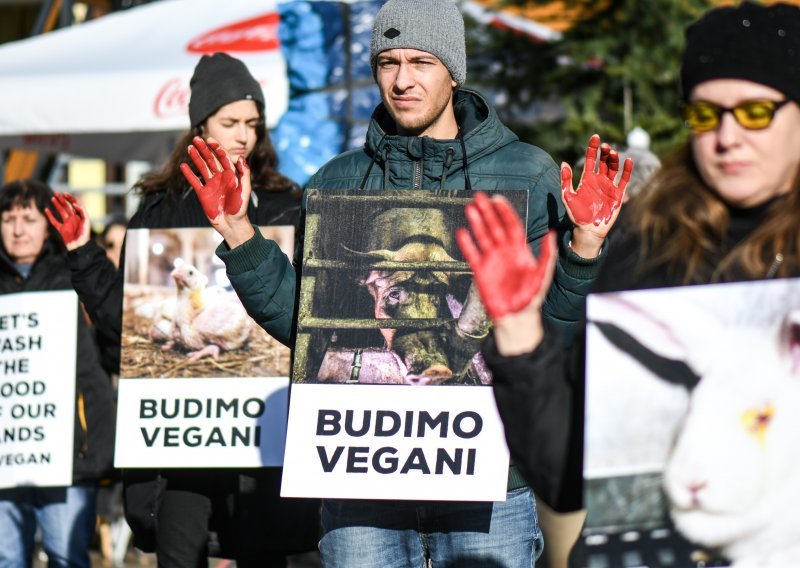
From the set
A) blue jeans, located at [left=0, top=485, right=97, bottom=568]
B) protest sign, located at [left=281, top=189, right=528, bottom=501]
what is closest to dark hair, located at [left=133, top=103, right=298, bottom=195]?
protest sign, located at [left=281, top=189, right=528, bottom=501]

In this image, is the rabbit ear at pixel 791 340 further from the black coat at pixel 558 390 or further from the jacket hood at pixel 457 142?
the jacket hood at pixel 457 142

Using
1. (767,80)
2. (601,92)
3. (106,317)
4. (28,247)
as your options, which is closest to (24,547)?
(28,247)

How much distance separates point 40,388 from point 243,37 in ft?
10.7

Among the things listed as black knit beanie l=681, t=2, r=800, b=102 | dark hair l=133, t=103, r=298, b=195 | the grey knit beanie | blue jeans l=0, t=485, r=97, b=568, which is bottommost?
blue jeans l=0, t=485, r=97, b=568

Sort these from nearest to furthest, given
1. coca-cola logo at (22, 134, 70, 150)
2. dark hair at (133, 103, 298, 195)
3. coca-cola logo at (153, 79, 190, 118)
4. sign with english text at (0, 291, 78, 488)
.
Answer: dark hair at (133, 103, 298, 195), sign with english text at (0, 291, 78, 488), coca-cola logo at (153, 79, 190, 118), coca-cola logo at (22, 134, 70, 150)

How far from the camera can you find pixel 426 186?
3691 millimetres

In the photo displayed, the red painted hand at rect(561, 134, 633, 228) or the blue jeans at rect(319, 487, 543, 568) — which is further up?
the red painted hand at rect(561, 134, 633, 228)

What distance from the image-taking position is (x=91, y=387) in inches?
253

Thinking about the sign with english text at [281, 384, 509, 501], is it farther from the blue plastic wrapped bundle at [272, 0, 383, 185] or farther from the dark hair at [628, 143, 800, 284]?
the blue plastic wrapped bundle at [272, 0, 383, 185]

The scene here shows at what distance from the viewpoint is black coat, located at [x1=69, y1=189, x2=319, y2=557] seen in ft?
15.8

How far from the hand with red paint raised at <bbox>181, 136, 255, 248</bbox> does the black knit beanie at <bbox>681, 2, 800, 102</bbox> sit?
1.47m

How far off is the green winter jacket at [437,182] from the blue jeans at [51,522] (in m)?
2.87

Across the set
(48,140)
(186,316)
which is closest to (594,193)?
(186,316)

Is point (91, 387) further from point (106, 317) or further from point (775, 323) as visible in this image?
point (775, 323)
